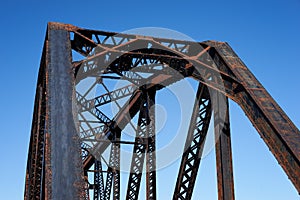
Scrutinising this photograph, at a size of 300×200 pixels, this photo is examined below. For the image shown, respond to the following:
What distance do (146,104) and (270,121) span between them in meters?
6.34

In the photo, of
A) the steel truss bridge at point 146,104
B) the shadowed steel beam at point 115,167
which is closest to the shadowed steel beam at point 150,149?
the steel truss bridge at point 146,104

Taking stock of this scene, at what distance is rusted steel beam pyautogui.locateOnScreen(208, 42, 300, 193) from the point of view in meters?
8.66

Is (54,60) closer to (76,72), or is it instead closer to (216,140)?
(76,72)

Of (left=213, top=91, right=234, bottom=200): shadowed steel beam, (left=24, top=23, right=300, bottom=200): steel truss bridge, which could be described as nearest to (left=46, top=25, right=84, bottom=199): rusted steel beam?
(left=24, top=23, right=300, bottom=200): steel truss bridge

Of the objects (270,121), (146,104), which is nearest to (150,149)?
(146,104)

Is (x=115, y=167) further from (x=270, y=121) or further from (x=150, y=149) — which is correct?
(x=270, y=121)

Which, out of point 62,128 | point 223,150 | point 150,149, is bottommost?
point 62,128

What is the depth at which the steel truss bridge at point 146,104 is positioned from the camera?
822 cm

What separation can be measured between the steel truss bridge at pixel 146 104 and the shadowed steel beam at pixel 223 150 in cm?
2

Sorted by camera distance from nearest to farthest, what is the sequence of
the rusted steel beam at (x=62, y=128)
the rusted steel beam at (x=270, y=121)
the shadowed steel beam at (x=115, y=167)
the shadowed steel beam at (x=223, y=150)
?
A: the rusted steel beam at (x=62, y=128), the rusted steel beam at (x=270, y=121), the shadowed steel beam at (x=223, y=150), the shadowed steel beam at (x=115, y=167)

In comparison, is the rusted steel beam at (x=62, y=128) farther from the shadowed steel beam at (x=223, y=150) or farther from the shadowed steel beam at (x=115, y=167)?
the shadowed steel beam at (x=115, y=167)

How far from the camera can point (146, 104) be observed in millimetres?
15172

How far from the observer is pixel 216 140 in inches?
460

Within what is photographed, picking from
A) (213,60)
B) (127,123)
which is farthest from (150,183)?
(127,123)
